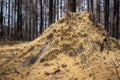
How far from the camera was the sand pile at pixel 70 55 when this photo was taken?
533 centimetres

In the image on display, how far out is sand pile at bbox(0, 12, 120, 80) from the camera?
17.5 ft

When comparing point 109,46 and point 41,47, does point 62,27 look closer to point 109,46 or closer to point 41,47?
point 41,47

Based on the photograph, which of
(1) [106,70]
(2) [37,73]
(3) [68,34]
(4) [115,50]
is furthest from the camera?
(3) [68,34]

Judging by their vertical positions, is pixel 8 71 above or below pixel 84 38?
below

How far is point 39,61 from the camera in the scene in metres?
6.11

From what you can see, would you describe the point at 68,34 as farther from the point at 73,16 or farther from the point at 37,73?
the point at 37,73

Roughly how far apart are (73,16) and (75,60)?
5.07ft

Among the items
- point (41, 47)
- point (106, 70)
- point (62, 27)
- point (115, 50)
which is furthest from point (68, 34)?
point (106, 70)

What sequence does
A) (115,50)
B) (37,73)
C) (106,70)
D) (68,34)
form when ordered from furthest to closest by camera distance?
(68,34), (115,50), (37,73), (106,70)

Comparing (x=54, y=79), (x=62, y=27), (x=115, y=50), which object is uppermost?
(x=62, y=27)

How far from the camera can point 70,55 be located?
601cm

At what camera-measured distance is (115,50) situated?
20.0 feet

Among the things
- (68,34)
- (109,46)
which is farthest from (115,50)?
(68,34)

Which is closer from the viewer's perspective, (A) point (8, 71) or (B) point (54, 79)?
(B) point (54, 79)
